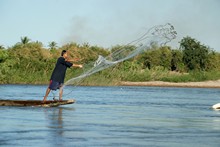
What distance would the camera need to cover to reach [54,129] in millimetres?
17000

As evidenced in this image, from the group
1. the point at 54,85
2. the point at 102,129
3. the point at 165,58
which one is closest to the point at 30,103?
the point at 54,85

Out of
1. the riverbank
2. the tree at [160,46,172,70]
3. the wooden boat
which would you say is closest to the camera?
the wooden boat

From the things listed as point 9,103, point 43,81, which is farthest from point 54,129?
point 43,81

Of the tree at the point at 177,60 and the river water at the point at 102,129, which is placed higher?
the tree at the point at 177,60

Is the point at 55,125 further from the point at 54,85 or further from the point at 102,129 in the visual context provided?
the point at 54,85

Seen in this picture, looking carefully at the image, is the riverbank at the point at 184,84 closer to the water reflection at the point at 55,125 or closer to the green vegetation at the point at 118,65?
the green vegetation at the point at 118,65

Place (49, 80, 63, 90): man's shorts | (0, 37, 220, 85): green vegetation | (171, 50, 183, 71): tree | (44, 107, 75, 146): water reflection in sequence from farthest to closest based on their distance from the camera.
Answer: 1. (171, 50, 183, 71): tree
2. (0, 37, 220, 85): green vegetation
3. (49, 80, 63, 90): man's shorts
4. (44, 107, 75, 146): water reflection

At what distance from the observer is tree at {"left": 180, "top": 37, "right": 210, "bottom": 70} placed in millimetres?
94731

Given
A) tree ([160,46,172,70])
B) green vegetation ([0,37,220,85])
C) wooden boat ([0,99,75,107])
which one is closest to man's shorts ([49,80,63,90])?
wooden boat ([0,99,75,107])

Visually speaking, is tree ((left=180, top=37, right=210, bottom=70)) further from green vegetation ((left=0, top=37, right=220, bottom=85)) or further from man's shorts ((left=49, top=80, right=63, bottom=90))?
man's shorts ((left=49, top=80, right=63, bottom=90))

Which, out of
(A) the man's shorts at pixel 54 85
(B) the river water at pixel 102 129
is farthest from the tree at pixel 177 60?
(B) the river water at pixel 102 129

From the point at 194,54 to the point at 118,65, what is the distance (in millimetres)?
16267

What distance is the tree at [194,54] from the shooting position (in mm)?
94731

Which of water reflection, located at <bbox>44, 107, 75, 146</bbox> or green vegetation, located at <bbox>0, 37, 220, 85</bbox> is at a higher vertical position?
green vegetation, located at <bbox>0, 37, 220, 85</bbox>
